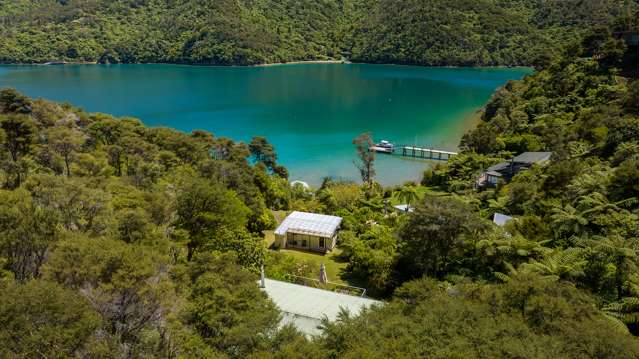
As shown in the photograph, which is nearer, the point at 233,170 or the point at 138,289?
the point at 138,289

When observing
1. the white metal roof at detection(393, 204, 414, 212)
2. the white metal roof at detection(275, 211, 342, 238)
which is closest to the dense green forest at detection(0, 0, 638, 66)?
the white metal roof at detection(393, 204, 414, 212)

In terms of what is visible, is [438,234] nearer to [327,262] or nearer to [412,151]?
[327,262]

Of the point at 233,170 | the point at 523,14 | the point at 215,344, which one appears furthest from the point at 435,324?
the point at 523,14

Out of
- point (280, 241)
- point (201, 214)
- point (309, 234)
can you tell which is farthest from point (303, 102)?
point (201, 214)

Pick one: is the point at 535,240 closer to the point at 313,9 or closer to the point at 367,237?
the point at 367,237

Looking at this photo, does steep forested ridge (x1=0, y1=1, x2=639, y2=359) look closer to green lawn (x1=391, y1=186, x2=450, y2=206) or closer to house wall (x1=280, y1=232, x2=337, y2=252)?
green lawn (x1=391, y1=186, x2=450, y2=206)

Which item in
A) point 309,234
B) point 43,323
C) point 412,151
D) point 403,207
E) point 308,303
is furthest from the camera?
point 412,151
